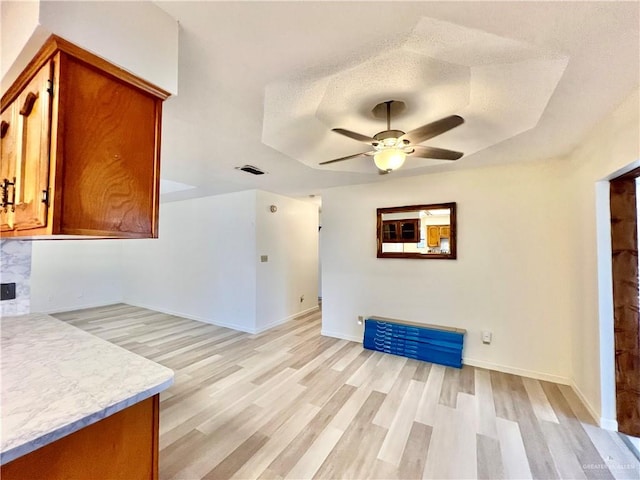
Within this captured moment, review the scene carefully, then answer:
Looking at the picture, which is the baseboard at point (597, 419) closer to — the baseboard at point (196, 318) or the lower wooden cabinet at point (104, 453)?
the lower wooden cabinet at point (104, 453)

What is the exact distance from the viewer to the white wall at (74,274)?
5168mm

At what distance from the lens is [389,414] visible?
7.25 ft

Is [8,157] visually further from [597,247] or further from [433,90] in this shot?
[597,247]

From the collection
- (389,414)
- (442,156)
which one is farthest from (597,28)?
(389,414)

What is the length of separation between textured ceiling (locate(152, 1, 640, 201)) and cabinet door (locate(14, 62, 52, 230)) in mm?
594

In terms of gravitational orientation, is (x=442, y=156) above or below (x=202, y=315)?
above

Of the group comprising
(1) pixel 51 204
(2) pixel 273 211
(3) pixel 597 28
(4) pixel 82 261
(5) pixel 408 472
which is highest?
(3) pixel 597 28

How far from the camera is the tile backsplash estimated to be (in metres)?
1.72

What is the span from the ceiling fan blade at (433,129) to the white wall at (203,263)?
304 centimetres

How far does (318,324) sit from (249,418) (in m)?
2.59

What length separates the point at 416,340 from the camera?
10.6ft

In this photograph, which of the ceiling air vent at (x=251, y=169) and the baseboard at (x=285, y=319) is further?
the baseboard at (x=285, y=319)

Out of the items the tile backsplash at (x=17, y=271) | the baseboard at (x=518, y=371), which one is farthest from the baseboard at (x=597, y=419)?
the tile backsplash at (x=17, y=271)

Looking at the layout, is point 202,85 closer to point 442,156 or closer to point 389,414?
point 442,156
